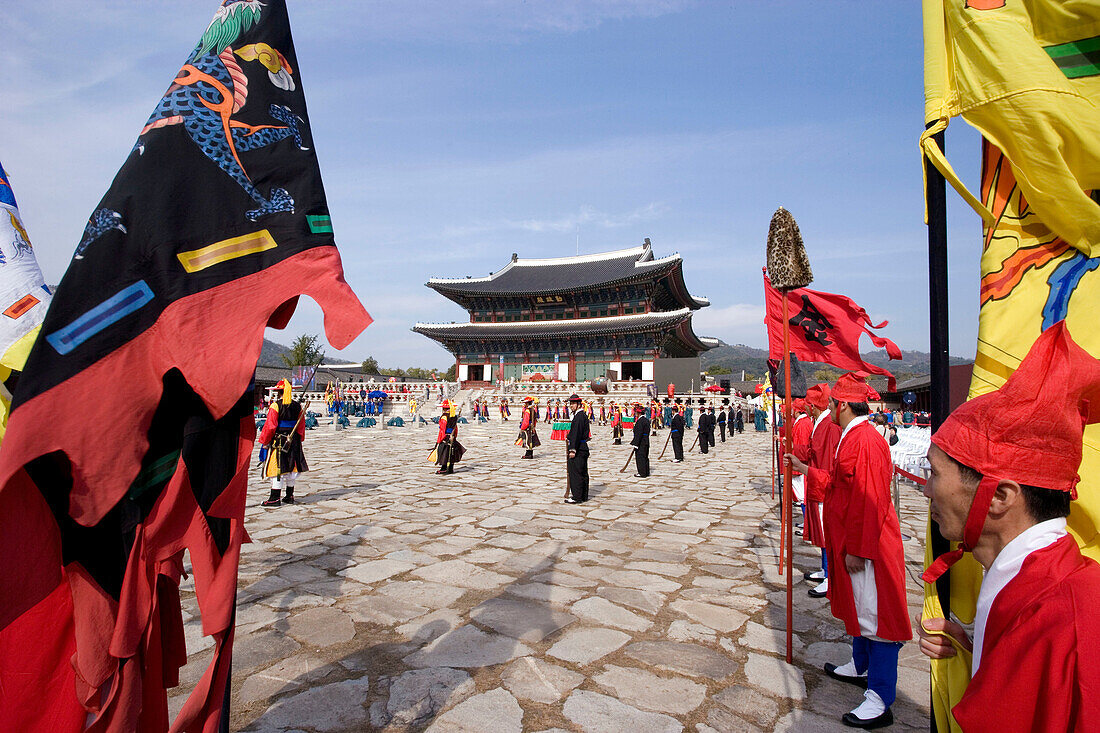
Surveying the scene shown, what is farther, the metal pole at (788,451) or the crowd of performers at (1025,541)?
the metal pole at (788,451)

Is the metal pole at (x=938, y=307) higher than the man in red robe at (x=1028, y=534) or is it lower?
higher

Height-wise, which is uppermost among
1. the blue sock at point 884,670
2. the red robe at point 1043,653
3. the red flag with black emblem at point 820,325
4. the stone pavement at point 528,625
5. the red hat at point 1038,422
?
the red flag with black emblem at point 820,325

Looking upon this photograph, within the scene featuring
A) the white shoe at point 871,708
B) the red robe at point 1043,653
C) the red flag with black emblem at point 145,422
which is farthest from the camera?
the white shoe at point 871,708

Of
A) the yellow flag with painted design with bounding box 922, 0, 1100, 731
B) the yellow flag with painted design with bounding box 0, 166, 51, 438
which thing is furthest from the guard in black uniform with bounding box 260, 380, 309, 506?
the yellow flag with painted design with bounding box 922, 0, 1100, 731

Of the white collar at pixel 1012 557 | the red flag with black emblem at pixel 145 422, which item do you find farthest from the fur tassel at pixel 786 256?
the red flag with black emblem at pixel 145 422

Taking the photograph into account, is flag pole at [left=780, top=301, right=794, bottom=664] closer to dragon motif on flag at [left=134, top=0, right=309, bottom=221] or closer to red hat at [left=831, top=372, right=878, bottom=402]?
red hat at [left=831, top=372, right=878, bottom=402]

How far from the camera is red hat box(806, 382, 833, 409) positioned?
4414mm

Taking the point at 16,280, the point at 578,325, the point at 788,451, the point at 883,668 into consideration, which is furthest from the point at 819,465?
the point at 578,325

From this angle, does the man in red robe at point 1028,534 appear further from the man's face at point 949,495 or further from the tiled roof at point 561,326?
the tiled roof at point 561,326

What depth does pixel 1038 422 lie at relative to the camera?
109 centimetres

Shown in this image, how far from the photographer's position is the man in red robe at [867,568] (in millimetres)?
2551

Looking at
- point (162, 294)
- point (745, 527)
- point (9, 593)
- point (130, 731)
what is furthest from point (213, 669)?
point (745, 527)

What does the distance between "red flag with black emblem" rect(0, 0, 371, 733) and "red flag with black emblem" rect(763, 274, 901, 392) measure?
129 inches

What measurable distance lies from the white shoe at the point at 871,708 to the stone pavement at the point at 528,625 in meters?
0.11
